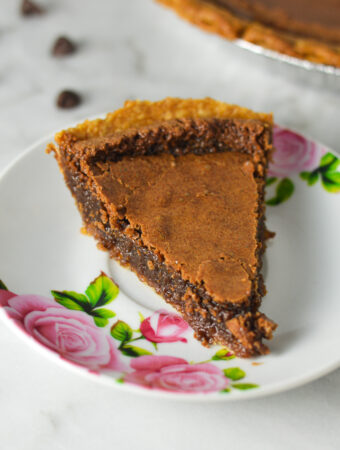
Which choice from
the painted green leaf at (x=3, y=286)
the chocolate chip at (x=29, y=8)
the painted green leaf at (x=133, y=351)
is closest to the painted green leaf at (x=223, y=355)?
the painted green leaf at (x=133, y=351)

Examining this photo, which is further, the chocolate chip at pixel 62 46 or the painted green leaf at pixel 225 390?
the chocolate chip at pixel 62 46

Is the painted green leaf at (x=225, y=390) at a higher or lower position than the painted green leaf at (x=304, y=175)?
lower

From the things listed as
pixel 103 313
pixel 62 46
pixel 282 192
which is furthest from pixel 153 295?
pixel 62 46

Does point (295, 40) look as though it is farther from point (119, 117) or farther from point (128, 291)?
point (128, 291)

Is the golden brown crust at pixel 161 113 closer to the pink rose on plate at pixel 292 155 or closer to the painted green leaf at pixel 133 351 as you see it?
the pink rose on plate at pixel 292 155

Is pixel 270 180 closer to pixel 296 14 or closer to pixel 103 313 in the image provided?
pixel 103 313

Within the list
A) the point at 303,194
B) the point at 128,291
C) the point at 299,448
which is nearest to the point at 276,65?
the point at 303,194

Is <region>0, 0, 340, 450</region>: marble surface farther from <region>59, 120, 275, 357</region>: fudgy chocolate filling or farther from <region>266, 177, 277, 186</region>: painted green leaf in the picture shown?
<region>266, 177, 277, 186</region>: painted green leaf
